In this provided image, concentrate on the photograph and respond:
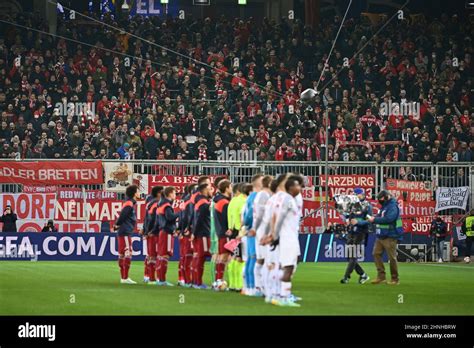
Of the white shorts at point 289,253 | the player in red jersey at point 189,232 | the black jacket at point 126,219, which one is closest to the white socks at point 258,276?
the white shorts at point 289,253

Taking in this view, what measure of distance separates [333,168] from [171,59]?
38.2ft

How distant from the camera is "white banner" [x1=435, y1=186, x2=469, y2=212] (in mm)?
42594

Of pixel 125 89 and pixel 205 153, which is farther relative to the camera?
pixel 125 89

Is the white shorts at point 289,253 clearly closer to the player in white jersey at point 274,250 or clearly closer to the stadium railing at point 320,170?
the player in white jersey at point 274,250

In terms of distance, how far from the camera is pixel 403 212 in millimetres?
42531

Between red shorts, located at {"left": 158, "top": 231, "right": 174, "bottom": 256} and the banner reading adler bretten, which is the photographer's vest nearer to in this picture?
the banner reading adler bretten

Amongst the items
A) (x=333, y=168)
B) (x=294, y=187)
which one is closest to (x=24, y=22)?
(x=333, y=168)

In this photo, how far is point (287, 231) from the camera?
2106cm

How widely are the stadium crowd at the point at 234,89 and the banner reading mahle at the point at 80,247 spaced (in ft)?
10.5

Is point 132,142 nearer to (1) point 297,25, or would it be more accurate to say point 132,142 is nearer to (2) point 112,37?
(2) point 112,37

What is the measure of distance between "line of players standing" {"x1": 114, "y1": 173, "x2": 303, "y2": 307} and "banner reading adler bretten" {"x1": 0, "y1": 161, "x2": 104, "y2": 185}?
11.8 meters

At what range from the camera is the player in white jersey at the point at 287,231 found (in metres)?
20.9

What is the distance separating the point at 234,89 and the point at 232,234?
2406 cm
